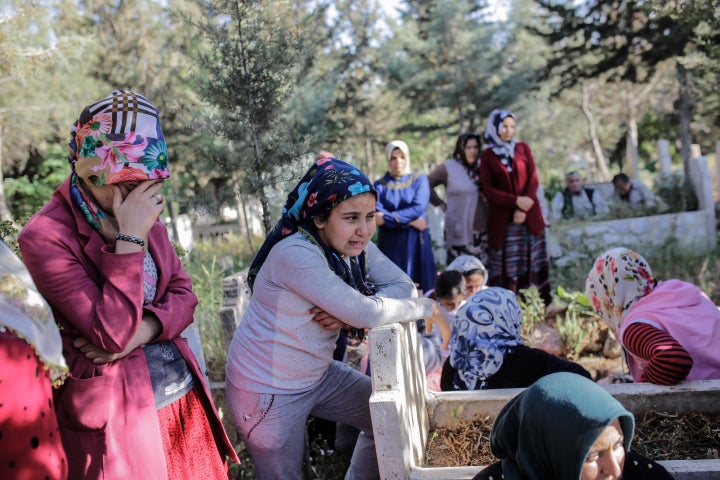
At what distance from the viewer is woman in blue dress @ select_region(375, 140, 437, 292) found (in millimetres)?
5660

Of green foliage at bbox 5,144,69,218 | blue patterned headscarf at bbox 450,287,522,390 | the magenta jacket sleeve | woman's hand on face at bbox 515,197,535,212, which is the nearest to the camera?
the magenta jacket sleeve

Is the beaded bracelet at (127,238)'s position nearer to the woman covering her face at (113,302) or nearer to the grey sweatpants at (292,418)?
the woman covering her face at (113,302)

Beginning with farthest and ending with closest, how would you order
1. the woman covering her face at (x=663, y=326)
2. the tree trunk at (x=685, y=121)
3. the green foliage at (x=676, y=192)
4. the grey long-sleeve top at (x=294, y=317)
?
the tree trunk at (x=685, y=121), the green foliage at (x=676, y=192), the woman covering her face at (x=663, y=326), the grey long-sleeve top at (x=294, y=317)

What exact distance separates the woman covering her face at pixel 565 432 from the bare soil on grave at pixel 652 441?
28.0 inches

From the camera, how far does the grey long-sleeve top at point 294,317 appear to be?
224 cm

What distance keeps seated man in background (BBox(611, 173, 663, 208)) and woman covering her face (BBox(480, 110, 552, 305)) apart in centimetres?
410

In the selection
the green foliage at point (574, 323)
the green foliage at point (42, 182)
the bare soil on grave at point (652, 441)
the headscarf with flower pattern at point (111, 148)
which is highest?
the green foliage at point (42, 182)

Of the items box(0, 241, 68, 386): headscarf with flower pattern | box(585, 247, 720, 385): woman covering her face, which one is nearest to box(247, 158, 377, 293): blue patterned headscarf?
box(0, 241, 68, 386): headscarf with flower pattern

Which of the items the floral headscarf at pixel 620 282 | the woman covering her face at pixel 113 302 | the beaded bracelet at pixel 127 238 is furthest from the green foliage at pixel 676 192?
the beaded bracelet at pixel 127 238

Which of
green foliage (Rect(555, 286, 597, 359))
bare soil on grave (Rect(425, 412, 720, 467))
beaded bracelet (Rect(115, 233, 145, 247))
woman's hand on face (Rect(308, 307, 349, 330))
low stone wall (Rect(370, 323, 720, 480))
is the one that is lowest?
green foliage (Rect(555, 286, 597, 359))

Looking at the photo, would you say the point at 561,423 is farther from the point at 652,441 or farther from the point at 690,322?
the point at 690,322

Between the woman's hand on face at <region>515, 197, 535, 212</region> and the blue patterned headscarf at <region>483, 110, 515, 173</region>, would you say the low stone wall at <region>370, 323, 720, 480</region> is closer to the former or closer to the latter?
the woman's hand on face at <region>515, 197, 535, 212</region>

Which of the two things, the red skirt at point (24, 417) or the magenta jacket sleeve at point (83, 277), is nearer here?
the red skirt at point (24, 417)

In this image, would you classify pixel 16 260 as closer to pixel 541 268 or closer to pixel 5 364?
pixel 5 364
